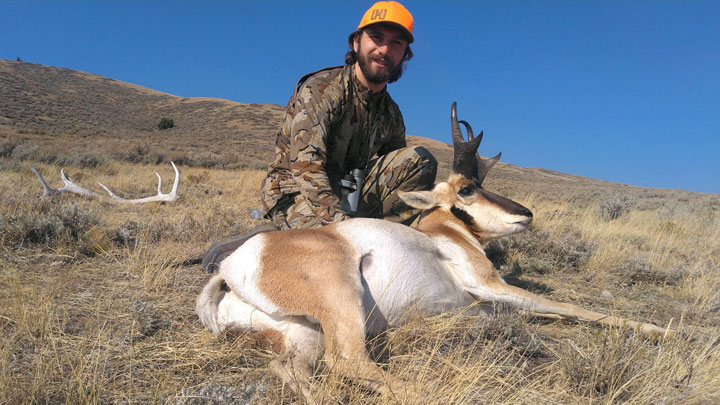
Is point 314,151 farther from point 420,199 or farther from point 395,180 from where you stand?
point 395,180

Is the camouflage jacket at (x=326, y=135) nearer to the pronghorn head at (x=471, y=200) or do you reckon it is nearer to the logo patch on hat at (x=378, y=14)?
the logo patch on hat at (x=378, y=14)

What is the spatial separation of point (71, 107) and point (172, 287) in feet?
168

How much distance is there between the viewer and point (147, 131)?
4103cm

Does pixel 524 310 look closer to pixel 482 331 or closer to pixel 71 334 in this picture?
pixel 482 331

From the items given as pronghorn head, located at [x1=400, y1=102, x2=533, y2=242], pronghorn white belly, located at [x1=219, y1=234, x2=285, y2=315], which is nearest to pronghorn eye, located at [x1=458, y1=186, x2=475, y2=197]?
pronghorn head, located at [x1=400, y1=102, x2=533, y2=242]

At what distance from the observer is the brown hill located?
19281mm

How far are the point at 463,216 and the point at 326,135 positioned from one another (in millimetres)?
1669

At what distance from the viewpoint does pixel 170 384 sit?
2.19 metres

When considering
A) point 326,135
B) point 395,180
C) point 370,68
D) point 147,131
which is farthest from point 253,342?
point 147,131

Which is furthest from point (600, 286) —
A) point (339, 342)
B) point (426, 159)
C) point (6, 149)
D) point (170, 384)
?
point (6, 149)

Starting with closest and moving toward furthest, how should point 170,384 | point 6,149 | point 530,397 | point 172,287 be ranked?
point 530,397
point 170,384
point 172,287
point 6,149

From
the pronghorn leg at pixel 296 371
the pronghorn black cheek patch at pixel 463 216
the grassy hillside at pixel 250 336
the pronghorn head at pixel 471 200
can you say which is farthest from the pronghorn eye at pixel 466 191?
the pronghorn leg at pixel 296 371

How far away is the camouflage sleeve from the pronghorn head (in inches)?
29.1

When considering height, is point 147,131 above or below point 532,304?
above
